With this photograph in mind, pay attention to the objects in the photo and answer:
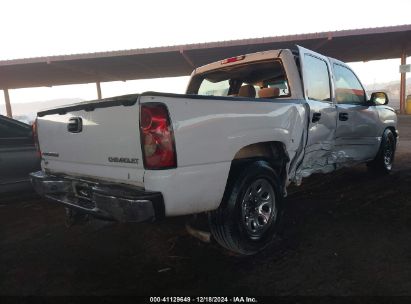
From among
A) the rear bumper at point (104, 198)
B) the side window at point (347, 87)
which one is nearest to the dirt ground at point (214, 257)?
the rear bumper at point (104, 198)

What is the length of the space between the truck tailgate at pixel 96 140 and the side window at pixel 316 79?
2.10 meters

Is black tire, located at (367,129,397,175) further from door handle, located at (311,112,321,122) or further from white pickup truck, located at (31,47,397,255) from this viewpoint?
door handle, located at (311,112,321,122)

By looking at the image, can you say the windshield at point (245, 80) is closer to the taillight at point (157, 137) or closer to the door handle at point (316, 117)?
the door handle at point (316, 117)

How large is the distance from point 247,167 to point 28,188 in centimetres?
327

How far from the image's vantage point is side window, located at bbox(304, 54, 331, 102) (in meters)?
3.52

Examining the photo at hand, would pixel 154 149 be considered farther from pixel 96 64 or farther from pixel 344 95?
pixel 96 64

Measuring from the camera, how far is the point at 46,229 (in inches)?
146

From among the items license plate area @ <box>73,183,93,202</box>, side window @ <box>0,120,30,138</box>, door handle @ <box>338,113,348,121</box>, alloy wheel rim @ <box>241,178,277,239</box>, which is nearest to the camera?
license plate area @ <box>73,183,93,202</box>

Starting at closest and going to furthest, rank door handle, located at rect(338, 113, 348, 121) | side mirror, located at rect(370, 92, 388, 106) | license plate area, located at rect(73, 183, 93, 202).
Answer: license plate area, located at rect(73, 183, 93, 202), door handle, located at rect(338, 113, 348, 121), side mirror, located at rect(370, 92, 388, 106)

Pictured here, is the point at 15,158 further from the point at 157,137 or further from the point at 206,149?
the point at 206,149

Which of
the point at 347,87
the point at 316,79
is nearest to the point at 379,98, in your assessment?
the point at 347,87

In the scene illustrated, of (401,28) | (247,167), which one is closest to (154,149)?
(247,167)

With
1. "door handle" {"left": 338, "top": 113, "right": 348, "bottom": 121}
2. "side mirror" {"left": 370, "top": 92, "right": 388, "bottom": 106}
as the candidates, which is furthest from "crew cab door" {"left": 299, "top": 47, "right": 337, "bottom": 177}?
"side mirror" {"left": 370, "top": 92, "right": 388, "bottom": 106}

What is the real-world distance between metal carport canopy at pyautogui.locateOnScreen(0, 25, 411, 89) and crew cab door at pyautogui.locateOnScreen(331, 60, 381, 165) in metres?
10.7
